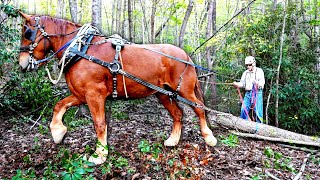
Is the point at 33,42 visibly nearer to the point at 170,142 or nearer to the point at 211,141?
the point at 170,142

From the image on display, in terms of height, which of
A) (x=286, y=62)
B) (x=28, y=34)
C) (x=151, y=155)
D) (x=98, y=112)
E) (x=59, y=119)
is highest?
(x=28, y=34)

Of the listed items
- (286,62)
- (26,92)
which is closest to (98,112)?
(26,92)

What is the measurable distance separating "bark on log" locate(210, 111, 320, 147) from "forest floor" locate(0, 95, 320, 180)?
20cm

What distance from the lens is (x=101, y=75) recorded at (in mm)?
4262

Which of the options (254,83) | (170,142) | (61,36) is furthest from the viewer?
(254,83)

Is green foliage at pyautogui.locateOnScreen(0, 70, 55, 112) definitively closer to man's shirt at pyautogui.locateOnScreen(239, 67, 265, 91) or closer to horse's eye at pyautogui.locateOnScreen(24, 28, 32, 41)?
horse's eye at pyautogui.locateOnScreen(24, 28, 32, 41)

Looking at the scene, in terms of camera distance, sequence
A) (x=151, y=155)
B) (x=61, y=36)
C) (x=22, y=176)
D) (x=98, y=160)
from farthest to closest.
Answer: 1. (x=61, y=36)
2. (x=98, y=160)
3. (x=151, y=155)
4. (x=22, y=176)

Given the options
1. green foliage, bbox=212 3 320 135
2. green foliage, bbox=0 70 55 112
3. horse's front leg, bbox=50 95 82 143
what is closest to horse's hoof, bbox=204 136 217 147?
horse's front leg, bbox=50 95 82 143

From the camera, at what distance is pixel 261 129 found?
623 centimetres

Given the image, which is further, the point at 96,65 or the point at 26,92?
the point at 26,92

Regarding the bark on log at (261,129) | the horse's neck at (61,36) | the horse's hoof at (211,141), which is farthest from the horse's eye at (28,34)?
the bark on log at (261,129)

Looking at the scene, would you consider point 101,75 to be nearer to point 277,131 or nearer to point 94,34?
point 94,34

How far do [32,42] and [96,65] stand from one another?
968 millimetres

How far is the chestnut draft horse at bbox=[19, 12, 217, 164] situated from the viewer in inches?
167
